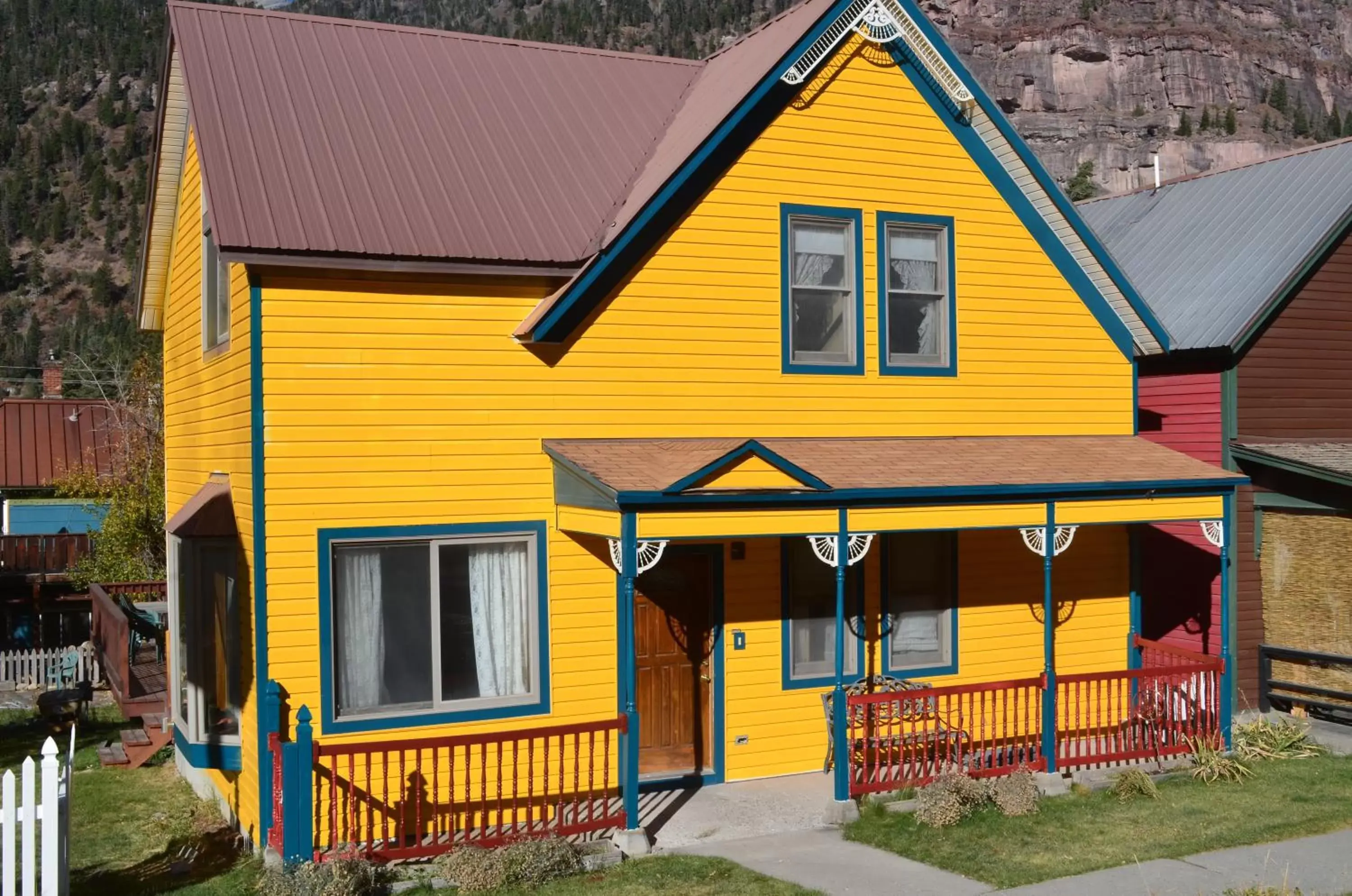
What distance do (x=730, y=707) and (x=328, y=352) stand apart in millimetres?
5304

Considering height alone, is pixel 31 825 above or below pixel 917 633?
below

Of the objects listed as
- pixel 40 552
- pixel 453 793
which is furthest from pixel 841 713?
pixel 40 552

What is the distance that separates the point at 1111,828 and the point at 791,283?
241 inches

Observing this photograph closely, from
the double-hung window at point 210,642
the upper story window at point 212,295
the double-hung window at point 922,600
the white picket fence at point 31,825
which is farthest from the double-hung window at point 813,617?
the white picket fence at point 31,825

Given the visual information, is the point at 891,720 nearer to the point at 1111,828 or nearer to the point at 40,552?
the point at 1111,828

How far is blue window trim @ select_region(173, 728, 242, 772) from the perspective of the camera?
1271cm

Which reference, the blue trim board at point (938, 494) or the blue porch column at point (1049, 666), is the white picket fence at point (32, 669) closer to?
the blue trim board at point (938, 494)

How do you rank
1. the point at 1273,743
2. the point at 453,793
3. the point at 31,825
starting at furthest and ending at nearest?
the point at 1273,743 < the point at 453,793 < the point at 31,825

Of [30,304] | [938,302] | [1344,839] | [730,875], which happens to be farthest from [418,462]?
[30,304]

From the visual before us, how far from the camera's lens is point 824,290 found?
1430 centimetres

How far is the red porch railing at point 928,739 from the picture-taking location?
12781 millimetres

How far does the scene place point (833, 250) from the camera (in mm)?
14414

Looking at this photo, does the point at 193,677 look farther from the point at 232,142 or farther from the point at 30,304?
the point at 30,304

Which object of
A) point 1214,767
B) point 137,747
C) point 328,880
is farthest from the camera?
point 137,747
